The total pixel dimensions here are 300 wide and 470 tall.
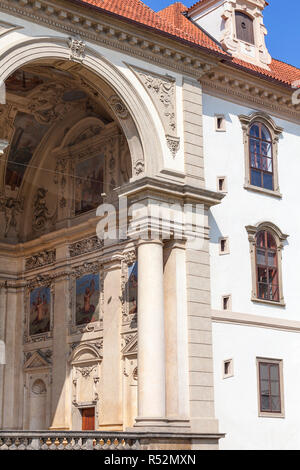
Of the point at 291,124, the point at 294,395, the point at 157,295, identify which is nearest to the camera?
the point at 157,295

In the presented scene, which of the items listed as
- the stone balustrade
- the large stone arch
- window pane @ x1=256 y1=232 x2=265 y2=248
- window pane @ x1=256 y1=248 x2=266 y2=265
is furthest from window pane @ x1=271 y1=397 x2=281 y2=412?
the large stone arch

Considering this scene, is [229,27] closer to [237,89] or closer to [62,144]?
[237,89]

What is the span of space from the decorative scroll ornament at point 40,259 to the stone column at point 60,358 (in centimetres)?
41

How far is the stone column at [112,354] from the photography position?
2356 cm

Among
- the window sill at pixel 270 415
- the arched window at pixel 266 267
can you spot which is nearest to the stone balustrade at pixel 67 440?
the window sill at pixel 270 415

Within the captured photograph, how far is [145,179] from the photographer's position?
21844mm

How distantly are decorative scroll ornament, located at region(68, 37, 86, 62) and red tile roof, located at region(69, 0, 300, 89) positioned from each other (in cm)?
97

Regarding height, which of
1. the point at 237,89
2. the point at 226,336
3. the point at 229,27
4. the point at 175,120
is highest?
the point at 229,27

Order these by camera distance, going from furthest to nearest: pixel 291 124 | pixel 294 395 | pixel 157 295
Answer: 1. pixel 291 124
2. pixel 294 395
3. pixel 157 295

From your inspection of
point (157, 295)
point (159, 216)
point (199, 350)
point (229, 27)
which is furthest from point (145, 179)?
point (229, 27)

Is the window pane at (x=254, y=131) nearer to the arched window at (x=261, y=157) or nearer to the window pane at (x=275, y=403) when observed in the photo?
the arched window at (x=261, y=157)

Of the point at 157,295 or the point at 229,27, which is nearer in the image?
the point at 157,295

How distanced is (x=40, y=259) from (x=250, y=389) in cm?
922

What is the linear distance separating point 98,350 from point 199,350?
4.16 metres
